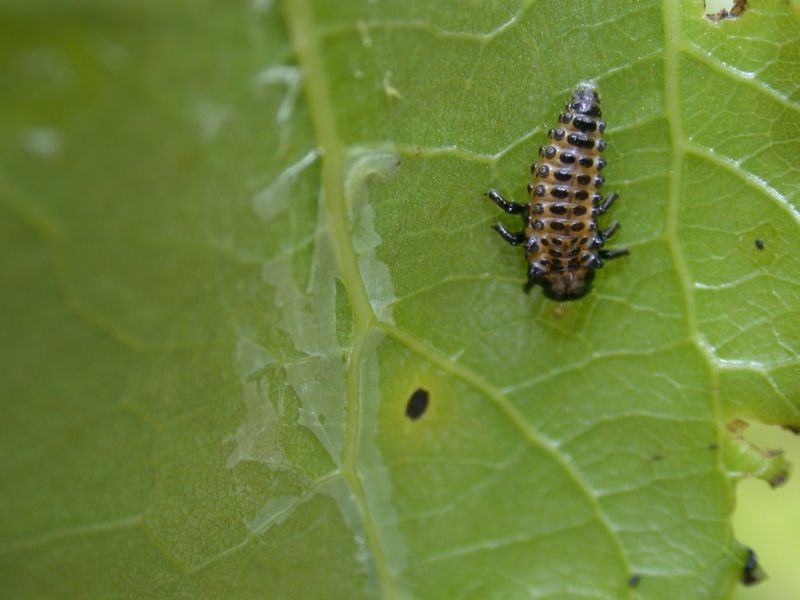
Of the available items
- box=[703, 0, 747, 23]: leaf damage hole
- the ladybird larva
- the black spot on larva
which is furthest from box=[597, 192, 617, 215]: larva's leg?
the black spot on larva

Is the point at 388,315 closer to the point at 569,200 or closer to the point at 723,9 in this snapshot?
the point at 569,200

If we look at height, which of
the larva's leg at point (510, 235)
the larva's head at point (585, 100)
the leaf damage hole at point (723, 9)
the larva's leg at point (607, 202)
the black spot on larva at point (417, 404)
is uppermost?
the leaf damage hole at point (723, 9)

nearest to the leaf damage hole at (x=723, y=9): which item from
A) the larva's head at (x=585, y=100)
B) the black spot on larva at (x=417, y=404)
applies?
the larva's head at (x=585, y=100)

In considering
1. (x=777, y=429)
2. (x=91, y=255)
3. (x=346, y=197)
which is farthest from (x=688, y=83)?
(x=91, y=255)

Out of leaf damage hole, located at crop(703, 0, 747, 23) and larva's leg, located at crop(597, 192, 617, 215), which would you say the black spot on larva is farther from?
leaf damage hole, located at crop(703, 0, 747, 23)

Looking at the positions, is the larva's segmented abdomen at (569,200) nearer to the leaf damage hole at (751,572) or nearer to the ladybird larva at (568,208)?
the ladybird larva at (568,208)

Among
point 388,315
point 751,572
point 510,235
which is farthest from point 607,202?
point 751,572
